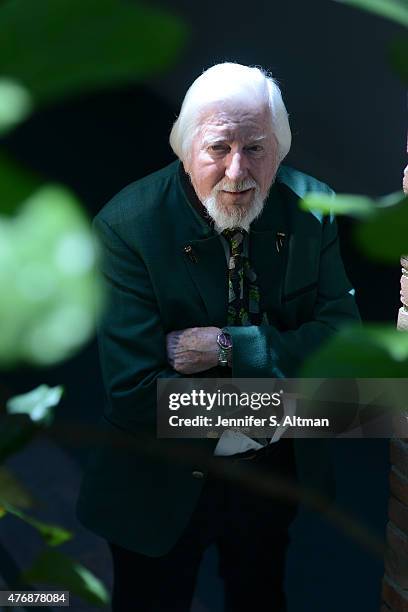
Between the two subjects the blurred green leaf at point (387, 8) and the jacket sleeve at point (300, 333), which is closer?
the blurred green leaf at point (387, 8)

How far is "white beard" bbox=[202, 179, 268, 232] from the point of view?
227 centimetres

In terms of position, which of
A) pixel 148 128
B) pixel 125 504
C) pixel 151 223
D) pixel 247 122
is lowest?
pixel 125 504

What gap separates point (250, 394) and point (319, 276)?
0.35 m

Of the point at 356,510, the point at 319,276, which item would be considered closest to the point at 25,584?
the point at 319,276

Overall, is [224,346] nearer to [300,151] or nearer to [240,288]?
[240,288]

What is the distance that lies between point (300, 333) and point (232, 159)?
42 cm

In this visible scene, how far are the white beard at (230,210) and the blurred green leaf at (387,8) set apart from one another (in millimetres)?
1994

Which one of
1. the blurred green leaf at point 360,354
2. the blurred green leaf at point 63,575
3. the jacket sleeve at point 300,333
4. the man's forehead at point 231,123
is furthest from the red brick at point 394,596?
the blurred green leaf at point 360,354

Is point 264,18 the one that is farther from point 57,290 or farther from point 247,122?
point 57,290

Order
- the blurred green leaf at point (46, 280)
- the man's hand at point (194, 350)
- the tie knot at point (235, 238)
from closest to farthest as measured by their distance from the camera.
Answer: the blurred green leaf at point (46, 280) < the man's hand at point (194, 350) < the tie knot at point (235, 238)

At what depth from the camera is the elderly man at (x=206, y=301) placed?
2.23m

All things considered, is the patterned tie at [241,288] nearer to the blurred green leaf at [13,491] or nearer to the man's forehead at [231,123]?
the man's forehead at [231,123]

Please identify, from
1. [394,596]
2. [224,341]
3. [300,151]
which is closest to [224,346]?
[224,341]

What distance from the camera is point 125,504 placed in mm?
2416
